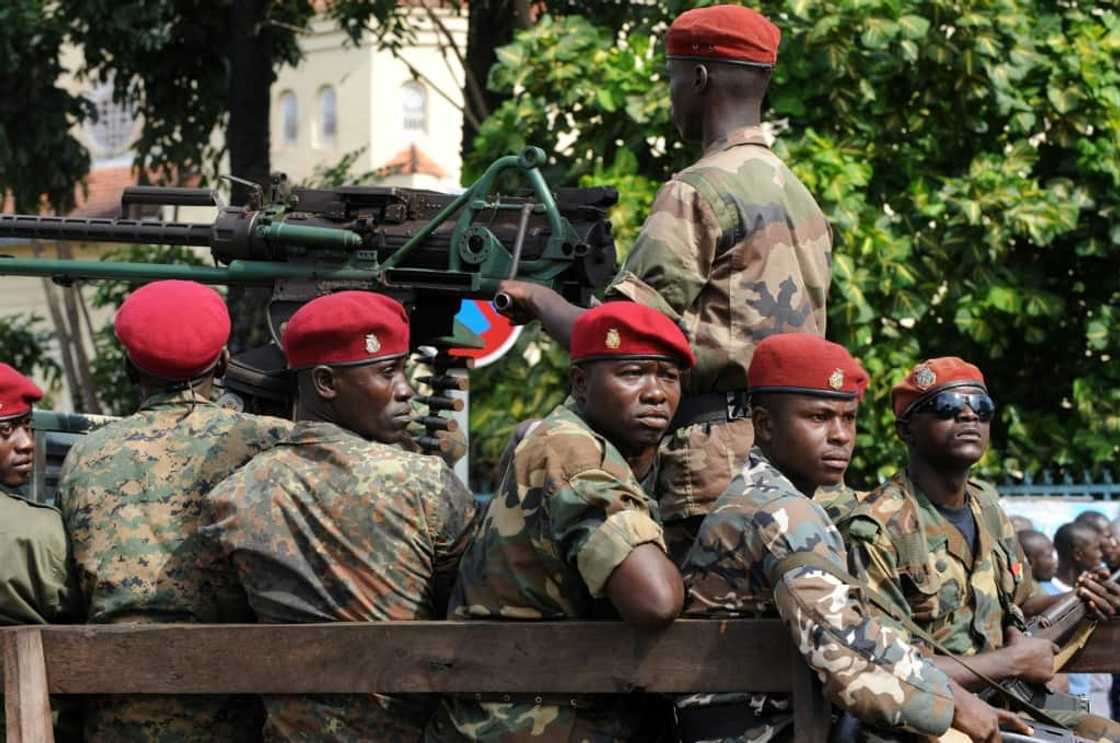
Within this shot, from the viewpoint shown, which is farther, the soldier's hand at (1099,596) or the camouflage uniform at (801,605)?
the soldier's hand at (1099,596)

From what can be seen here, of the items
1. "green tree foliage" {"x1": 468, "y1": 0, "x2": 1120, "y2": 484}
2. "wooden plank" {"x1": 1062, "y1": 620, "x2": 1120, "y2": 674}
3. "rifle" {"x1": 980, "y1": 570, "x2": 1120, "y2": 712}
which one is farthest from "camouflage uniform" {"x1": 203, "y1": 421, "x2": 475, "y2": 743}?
"green tree foliage" {"x1": 468, "y1": 0, "x2": 1120, "y2": 484}

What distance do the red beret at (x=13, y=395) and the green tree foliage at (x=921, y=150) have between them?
21.7ft

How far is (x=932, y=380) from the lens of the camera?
5.92 meters

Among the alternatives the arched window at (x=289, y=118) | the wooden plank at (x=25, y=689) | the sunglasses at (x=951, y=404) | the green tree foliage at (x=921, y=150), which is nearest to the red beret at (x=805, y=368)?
the sunglasses at (x=951, y=404)

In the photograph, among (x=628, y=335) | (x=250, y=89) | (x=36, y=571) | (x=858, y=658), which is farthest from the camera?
(x=250, y=89)

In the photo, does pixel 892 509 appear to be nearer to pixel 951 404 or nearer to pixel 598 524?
pixel 951 404

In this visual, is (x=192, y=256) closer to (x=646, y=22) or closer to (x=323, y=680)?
(x=646, y=22)

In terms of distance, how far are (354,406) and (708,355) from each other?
93 cm

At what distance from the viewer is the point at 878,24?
39.6 ft

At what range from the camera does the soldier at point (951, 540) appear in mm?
5410

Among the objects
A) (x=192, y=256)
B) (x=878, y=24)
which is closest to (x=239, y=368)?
(x=878, y=24)

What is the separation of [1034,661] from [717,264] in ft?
4.46

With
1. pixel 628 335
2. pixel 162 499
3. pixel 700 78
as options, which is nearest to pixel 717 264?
pixel 700 78

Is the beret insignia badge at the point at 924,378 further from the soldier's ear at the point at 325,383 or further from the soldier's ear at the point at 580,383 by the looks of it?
the soldier's ear at the point at 325,383
